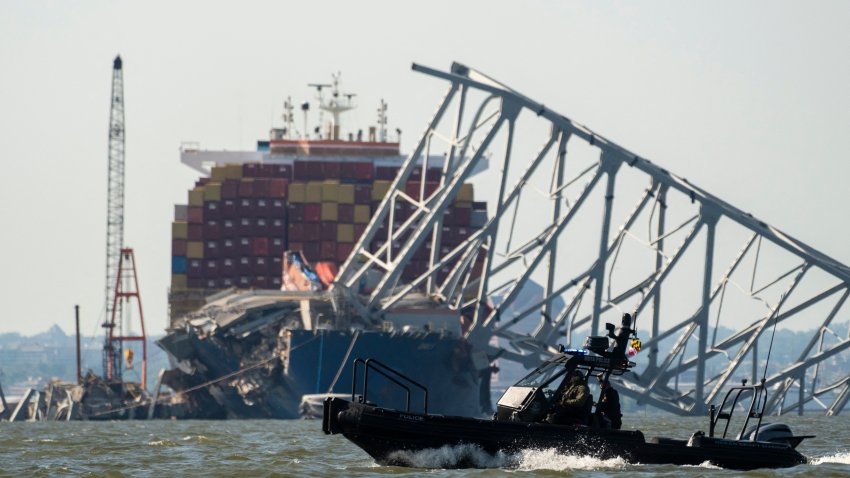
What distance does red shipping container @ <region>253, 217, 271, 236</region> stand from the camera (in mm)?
143375

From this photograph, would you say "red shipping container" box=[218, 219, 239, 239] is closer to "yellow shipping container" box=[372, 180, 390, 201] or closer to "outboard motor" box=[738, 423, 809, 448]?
"yellow shipping container" box=[372, 180, 390, 201]

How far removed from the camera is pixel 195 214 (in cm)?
14475

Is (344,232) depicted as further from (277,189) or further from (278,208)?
(277,189)

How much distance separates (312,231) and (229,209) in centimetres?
856

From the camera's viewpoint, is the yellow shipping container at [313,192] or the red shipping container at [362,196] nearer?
the red shipping container at [362,196]

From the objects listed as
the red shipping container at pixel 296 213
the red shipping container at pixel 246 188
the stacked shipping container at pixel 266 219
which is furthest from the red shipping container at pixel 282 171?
the red shipping container at pixel 296 213

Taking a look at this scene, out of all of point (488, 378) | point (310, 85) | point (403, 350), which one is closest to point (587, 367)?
point (403, 350)

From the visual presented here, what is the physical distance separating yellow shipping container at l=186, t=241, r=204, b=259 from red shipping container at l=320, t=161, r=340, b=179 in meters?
11.5

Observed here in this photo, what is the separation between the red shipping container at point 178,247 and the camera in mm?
143250

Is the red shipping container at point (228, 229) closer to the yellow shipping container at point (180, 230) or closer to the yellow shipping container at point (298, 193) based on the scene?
the yellow shipping container at point (180, 230)

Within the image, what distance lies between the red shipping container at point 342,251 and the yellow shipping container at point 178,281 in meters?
12.9

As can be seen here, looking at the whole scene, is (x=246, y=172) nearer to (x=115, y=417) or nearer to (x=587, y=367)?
(x=115, y=417)

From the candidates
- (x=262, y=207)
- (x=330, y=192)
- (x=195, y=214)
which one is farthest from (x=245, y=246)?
(x=330, y=192)

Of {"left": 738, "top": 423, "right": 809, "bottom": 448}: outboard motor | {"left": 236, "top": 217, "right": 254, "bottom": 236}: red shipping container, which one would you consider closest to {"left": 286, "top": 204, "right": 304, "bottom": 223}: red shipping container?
{"left": 236, "top": 217, "right": 254, "bottom": 236}: red shipping container
